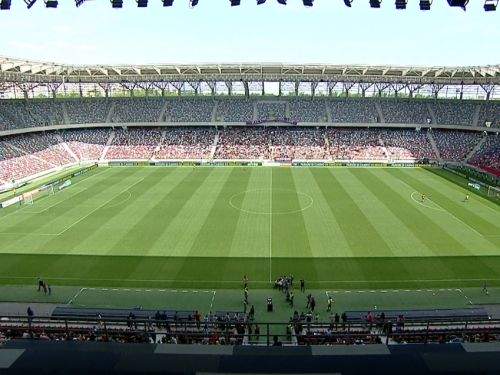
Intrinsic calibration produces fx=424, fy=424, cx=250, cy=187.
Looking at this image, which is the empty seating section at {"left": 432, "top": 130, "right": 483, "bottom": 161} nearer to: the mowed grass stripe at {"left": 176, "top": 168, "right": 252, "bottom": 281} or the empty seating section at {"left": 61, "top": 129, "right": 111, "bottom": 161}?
the mowed grass stripe at {"left": 176, "top": 168, "right": 252, "bottom": 281}

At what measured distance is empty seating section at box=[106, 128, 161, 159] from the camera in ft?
221

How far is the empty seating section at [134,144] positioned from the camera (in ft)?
221

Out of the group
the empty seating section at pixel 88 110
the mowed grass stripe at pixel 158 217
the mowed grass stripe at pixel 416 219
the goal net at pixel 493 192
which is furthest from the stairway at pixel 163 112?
the goal net at pixel 493 192

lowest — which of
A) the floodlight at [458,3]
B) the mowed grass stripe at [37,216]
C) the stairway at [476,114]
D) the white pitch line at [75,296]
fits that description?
the white pitch line at [75,296]

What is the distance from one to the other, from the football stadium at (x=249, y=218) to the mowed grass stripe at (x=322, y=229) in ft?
0.65

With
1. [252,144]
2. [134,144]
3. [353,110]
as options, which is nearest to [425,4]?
[252,144]

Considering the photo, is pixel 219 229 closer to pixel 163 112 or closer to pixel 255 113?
pixel 255 113

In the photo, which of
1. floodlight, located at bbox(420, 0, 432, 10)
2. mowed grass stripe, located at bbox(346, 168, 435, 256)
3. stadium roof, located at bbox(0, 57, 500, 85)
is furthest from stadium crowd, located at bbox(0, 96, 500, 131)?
floodlight, located at bbox(420, 0, 432, 10)

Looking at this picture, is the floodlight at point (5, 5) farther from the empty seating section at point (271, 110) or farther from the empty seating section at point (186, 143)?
the empty seating section at point (271, 110)

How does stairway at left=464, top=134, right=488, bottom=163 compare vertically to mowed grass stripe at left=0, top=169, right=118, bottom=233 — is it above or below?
above

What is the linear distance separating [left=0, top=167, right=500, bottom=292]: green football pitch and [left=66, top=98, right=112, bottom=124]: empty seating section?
1039 inches

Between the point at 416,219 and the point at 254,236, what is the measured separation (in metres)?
14.0

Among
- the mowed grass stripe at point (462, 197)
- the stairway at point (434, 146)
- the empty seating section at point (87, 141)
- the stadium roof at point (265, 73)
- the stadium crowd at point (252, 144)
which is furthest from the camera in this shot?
the empty seating section at point (87, 141)

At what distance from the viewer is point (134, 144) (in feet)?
229
